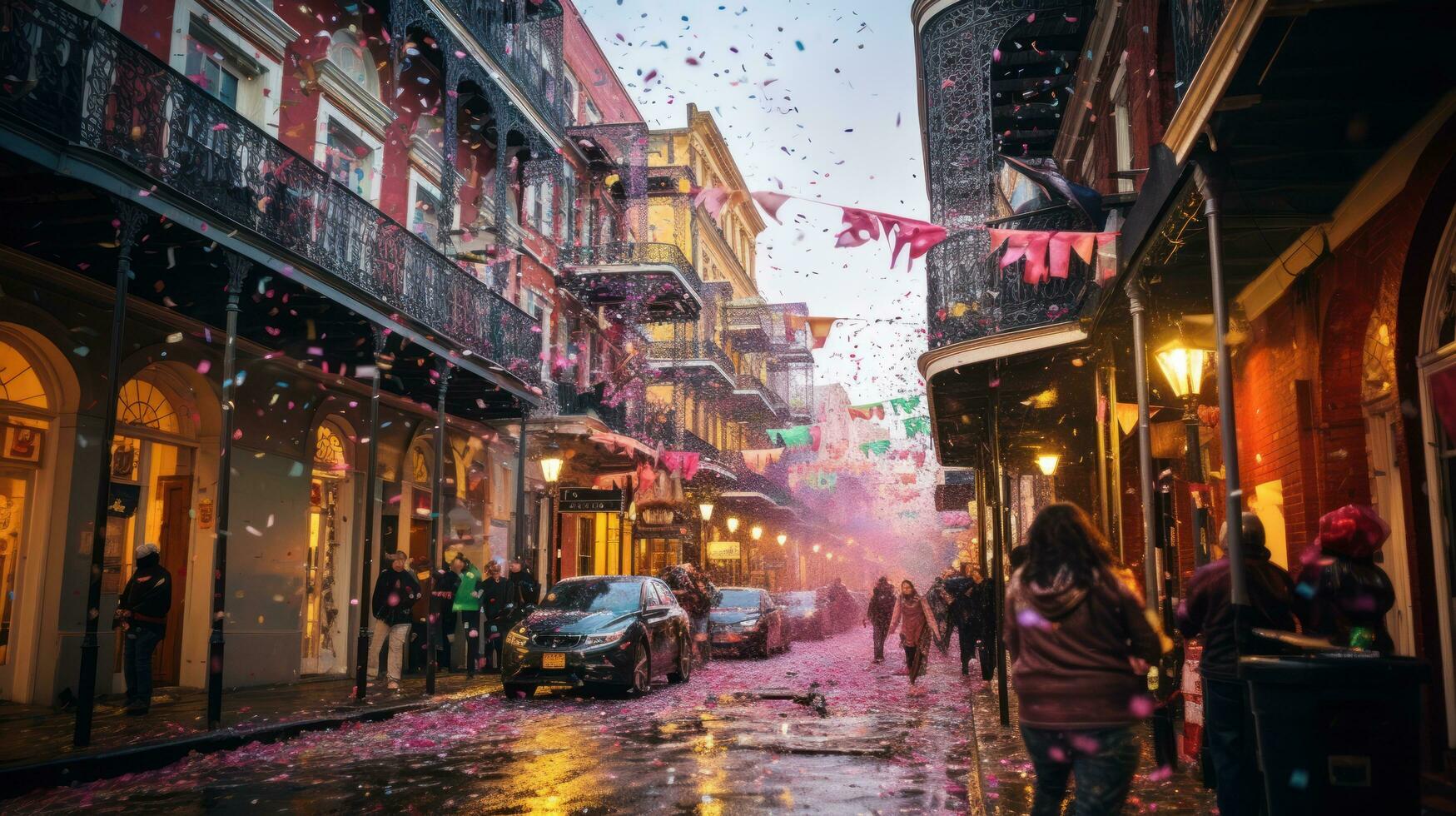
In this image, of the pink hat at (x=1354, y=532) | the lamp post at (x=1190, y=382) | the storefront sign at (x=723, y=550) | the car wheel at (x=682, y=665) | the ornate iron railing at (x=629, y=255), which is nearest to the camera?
the pink hat at (x=1354, y=532)

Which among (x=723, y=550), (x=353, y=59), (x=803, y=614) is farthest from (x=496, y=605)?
(x=723, y=550)

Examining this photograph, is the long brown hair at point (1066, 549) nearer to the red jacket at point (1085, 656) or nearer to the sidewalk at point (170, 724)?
the red jacket at point (1085, 656)

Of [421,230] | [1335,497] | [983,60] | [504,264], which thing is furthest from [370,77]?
[1335,497]

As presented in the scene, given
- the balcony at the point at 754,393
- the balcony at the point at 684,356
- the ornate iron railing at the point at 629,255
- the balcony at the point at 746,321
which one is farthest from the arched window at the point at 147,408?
the balcony at the point at 746,321

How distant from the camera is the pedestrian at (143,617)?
11664mm

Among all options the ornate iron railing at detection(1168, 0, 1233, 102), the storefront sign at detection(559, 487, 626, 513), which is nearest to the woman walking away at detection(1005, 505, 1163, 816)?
the ornate iron railing at detection(1168, 0, 1233, 102)

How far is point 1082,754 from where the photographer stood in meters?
4.30

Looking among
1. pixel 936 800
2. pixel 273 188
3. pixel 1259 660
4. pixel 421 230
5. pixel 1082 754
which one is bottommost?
pixel 936 800

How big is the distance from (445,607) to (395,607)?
1978mm

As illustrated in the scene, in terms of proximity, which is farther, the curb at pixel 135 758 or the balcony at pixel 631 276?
the balcony at pixel 631 276

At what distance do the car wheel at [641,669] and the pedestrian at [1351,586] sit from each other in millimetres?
9989

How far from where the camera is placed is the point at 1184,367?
9.06m

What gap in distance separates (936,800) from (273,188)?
Result: 9489 millimetres

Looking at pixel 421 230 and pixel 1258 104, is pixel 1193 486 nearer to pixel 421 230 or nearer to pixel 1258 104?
pixel 1258 104
